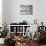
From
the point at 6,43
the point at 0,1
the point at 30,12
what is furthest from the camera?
the point at 30,12

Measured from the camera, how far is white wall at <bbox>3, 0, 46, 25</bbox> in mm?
5812

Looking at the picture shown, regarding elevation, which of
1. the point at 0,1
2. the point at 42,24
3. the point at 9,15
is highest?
the point at 0,1

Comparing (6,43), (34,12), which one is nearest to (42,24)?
(34,12)

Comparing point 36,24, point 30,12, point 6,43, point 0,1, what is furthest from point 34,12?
point 6,43

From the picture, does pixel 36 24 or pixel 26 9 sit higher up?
pixel 26 9

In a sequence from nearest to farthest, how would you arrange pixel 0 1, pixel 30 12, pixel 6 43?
pixel 6 43
pixel 0 1
pixel 30 12

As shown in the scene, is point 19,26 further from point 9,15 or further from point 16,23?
point 9,15

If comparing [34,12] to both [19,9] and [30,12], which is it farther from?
[19,9]

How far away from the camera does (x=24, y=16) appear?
5.85m

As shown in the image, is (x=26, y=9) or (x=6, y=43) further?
(x=26, y=9)

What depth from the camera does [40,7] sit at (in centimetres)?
585

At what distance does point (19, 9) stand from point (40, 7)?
93 centimetres

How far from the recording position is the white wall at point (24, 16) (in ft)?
19.1

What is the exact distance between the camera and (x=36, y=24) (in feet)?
18.7
